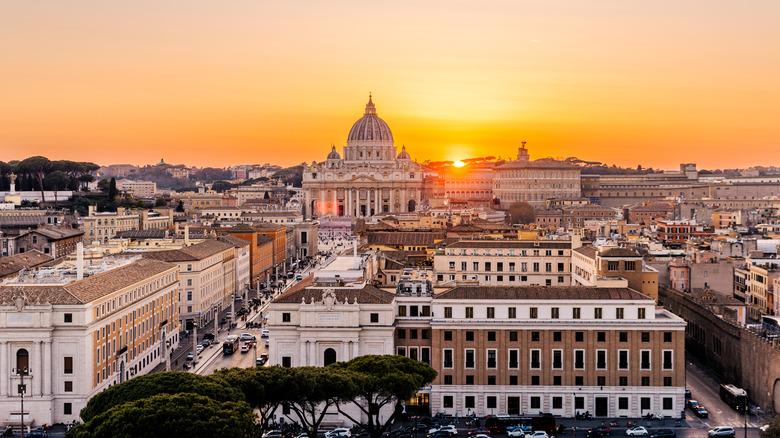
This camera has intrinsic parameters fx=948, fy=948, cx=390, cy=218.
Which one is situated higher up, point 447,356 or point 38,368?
point 447,356

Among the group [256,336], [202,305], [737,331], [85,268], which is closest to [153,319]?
[85,268]

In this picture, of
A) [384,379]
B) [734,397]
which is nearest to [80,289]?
[384,379]

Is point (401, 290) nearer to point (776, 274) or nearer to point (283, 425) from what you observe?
point (283, 425)

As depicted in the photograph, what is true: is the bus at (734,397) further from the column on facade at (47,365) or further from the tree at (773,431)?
the column on facade at (47,365)

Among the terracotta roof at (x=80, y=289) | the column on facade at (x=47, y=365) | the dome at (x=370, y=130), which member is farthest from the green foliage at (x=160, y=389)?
the dome at (x=370, y=130)

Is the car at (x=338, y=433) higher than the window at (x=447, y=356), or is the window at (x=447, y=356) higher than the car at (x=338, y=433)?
the window at (x=447, y=356)

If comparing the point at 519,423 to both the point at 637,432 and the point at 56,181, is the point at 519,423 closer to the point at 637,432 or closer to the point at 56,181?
the point at 637,432
